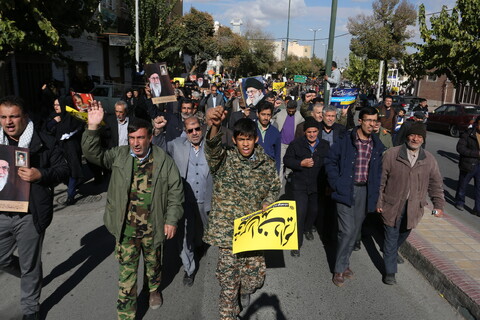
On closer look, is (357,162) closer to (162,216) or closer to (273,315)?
(273,315)

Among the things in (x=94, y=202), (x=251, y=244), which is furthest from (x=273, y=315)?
(x=94, y=202)

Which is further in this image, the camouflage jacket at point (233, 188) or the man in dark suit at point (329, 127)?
the man in dark suit at point (329, 127)

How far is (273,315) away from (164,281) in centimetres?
132

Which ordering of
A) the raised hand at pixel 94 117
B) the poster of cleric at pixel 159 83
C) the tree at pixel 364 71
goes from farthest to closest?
the tree at pixel 364 71, the poster of cleric at pixel 159 83, the raised hand at pixel 94 117

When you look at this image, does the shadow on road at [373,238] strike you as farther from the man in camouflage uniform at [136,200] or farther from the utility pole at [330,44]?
the utility pole at [330,44]

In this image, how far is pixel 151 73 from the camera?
8875 millimetres

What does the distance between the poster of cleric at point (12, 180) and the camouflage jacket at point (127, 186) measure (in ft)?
1.91

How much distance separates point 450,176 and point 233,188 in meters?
8.85

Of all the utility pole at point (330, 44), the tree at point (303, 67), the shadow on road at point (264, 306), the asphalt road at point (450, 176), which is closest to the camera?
the shadow on road at point (264, 306)

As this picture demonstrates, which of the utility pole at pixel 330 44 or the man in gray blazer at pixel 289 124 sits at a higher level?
the utility pole at pixel 330 44

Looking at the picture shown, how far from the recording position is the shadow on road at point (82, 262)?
401 cm


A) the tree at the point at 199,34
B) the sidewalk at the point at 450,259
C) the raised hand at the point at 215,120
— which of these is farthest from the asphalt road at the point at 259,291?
the tree at the point at 199,34

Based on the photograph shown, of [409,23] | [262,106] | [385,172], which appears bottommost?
[385,172]

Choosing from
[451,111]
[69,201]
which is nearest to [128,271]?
[69,201]
